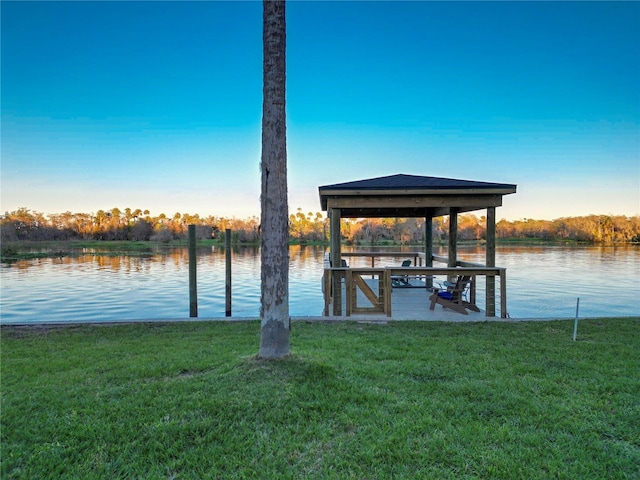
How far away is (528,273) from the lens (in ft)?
58.4

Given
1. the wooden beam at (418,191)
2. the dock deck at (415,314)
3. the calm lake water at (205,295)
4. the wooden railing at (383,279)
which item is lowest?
the calm lake water at (205,295)

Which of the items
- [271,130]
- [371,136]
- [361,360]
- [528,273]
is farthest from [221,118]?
[528,273]

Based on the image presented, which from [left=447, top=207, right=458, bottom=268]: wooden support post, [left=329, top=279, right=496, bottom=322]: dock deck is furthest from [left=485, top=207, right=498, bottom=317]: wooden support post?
[left=447, top=207, right=458, bottom=268]: wooden support post

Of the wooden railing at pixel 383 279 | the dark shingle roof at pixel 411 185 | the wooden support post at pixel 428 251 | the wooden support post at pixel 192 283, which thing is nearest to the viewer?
the wooden railing at pixel 383 279

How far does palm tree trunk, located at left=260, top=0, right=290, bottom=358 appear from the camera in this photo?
3529mm

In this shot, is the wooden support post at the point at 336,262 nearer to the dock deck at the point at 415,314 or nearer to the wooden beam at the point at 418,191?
the dock deck at the point at 415,314

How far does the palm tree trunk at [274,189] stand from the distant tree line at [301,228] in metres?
47.2

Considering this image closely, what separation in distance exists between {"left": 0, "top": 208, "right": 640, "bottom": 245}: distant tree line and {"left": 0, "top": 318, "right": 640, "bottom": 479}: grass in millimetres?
46795

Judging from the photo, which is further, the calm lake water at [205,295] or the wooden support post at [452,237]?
the calm lake water at [205,295]

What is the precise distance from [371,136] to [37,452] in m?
16.6

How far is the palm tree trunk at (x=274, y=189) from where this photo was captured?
353 cm

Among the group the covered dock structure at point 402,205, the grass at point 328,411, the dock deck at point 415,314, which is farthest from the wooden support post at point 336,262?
the grass at point 328,411

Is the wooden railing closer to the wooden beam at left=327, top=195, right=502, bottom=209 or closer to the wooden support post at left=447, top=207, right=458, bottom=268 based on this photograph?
the wooden beam at left=327, top=195, right=502, bottom=209

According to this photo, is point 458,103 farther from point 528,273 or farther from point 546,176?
point 546,176
